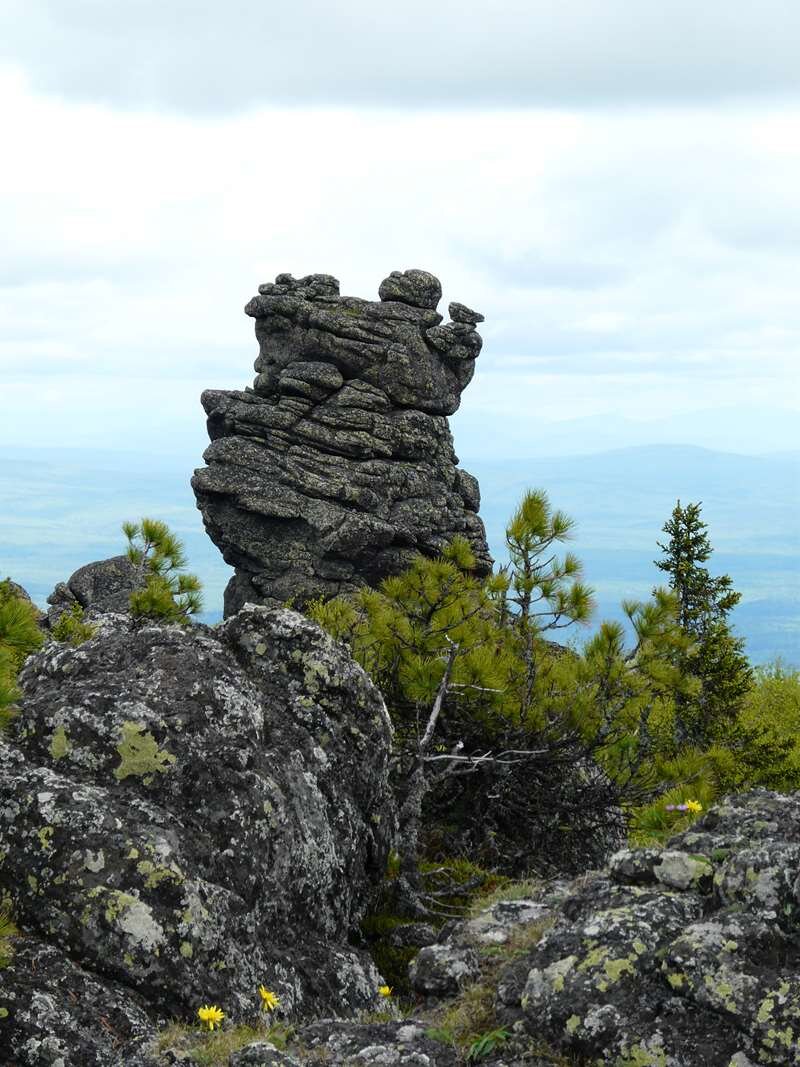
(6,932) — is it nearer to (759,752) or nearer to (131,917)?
(131,917)

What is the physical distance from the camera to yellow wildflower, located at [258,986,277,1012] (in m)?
9.41

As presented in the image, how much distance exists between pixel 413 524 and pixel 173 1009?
53.1 metres

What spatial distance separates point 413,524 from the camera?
6184cm

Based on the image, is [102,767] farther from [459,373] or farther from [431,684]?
[459,373]

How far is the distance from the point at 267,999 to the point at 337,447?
177 ft

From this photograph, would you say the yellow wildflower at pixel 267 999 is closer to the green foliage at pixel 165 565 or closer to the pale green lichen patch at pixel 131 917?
the pale green lichen patch at pixel 131 917

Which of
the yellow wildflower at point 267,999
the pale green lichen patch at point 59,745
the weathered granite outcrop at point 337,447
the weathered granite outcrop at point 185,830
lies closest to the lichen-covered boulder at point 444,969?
the weathered granite outcrop at point 185,830

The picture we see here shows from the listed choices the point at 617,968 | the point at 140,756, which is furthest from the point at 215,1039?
the point at 617,968

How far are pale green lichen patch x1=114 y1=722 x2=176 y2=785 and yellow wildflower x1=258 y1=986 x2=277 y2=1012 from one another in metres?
2.22

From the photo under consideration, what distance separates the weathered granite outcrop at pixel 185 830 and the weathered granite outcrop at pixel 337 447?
46.8m

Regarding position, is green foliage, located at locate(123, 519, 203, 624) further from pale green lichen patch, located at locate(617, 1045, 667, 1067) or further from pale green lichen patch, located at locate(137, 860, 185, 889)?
pale green lichen patch, located at locate(617, 1045, 667, 1067)

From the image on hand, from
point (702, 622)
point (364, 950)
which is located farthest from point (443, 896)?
point (702, 622)

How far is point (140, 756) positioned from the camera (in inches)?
417

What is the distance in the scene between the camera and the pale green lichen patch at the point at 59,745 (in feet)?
34.6
